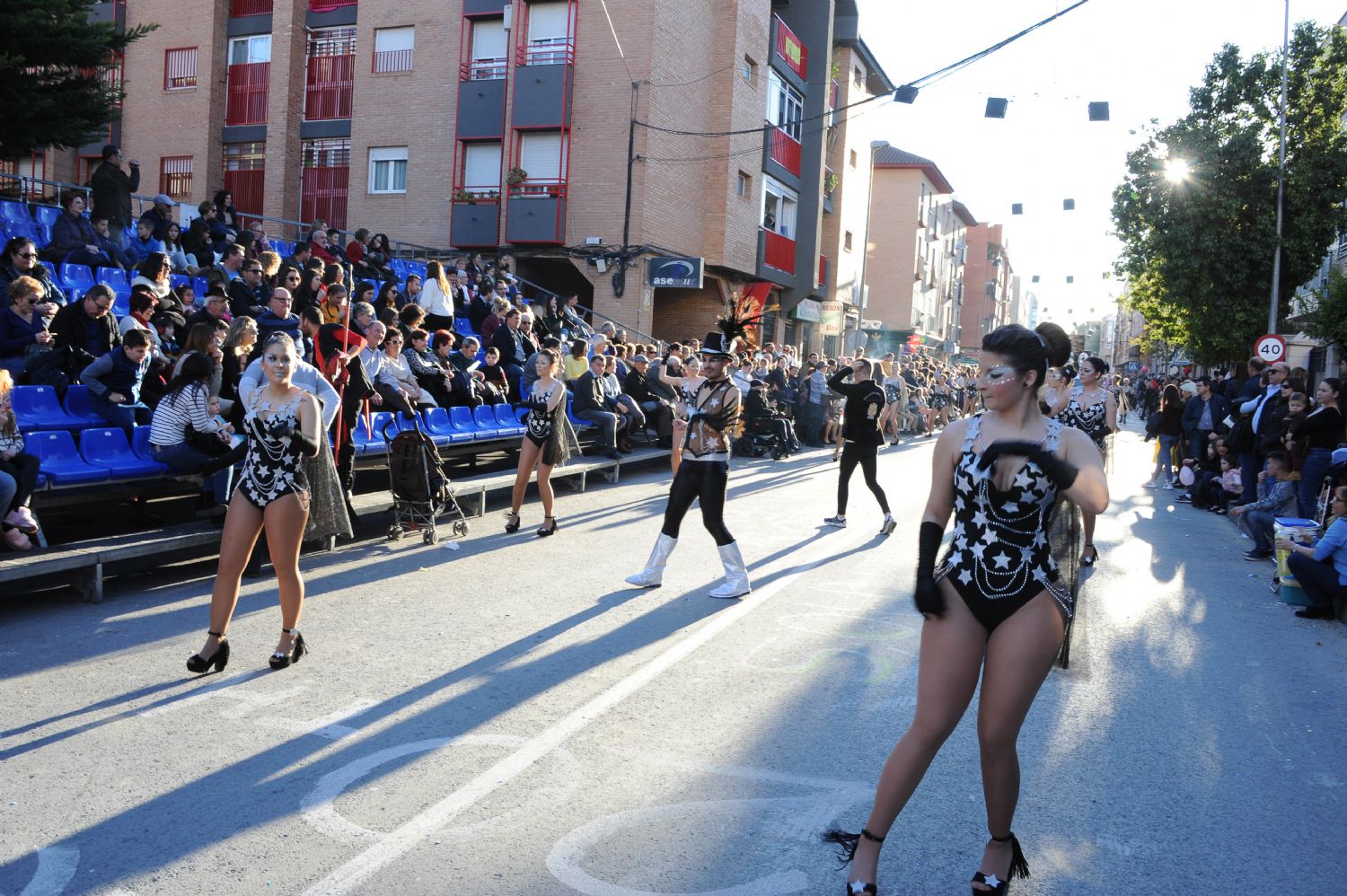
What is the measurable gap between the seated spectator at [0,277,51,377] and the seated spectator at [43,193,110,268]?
398cm

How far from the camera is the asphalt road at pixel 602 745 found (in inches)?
145

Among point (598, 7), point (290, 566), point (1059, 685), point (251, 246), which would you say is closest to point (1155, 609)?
point (1059, 685)

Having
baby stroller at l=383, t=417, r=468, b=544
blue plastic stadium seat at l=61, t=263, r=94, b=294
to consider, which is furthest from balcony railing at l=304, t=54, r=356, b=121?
baby stroller at l=383, t=417, r=468, b=544

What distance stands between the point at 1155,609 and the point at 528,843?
6511 mm

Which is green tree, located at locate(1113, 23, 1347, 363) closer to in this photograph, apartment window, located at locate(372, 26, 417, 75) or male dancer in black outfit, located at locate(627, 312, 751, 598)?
apartment window, located at locate(372, 26, 417, 75)

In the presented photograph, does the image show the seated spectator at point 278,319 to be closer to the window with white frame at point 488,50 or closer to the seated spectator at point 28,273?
the seated spectator at point 28,273

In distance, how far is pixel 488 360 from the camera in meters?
15.2

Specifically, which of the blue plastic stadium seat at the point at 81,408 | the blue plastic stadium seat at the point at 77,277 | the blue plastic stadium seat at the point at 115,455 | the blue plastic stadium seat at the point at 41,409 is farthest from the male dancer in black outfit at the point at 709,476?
the blue plastic stadium seat at the point at 77,277

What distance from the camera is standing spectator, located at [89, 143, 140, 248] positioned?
14.4 metres

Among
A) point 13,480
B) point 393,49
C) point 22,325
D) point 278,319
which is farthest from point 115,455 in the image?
point 393,49

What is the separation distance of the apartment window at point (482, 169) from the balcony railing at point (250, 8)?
25.8ft

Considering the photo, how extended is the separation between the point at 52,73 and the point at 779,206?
2171 cm

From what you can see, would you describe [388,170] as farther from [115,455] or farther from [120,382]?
[115,455]

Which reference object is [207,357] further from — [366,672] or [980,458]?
[980,458]
